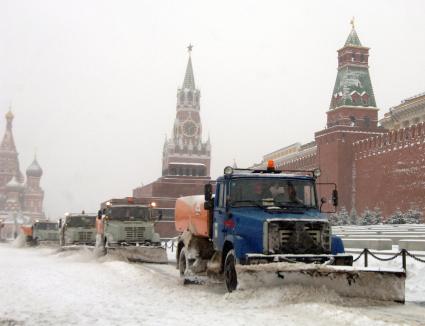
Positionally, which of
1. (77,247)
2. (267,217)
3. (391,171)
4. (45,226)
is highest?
Answer: (391,171)

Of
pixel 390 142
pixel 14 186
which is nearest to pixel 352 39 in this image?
pixel 390 142

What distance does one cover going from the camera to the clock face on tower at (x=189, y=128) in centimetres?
9425

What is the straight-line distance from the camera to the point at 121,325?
739 cm

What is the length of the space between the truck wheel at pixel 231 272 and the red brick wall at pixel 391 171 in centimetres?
3510

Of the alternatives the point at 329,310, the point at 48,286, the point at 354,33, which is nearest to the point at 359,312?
the point at 329,310

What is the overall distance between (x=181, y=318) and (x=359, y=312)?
2.29 metres

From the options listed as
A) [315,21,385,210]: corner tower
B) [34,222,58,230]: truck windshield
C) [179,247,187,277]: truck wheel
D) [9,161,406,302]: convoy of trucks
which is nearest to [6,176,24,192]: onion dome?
[315,21,385,210]: corner tower

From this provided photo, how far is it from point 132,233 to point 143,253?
86 centimetres

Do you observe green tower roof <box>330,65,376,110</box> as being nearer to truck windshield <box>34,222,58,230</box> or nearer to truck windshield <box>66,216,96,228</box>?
truck windshield <box>34,222,58,230</box>

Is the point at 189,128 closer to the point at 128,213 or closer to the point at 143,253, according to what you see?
the point at 128,213

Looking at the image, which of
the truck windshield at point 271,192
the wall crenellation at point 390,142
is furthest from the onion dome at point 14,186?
the truck windshield at point 271,192

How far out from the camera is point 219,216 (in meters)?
11.1

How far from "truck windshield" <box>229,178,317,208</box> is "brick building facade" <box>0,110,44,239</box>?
114m

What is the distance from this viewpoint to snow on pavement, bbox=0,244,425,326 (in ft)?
25.1
